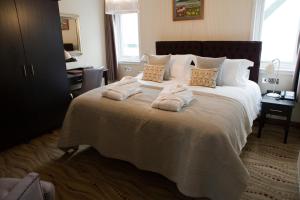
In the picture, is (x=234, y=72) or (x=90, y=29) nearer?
(x=234, y=72)

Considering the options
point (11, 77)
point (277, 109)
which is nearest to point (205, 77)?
point (277, 109)

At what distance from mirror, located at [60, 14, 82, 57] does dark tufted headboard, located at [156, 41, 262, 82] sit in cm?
153

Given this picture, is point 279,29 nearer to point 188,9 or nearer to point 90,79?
point 188,9

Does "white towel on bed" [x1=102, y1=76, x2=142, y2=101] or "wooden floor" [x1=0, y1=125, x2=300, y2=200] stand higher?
"white towel on bed" [x1=102, y1=76, x2=142, y2=101]

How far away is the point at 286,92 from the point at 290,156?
0.93 m

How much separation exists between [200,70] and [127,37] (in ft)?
7.81

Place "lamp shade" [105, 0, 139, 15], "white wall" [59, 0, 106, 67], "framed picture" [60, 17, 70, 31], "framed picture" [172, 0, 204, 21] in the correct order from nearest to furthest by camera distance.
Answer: "framed picture" [172, 0, 204, 21] → "framed picture" [60, 17, 70, 31] → "white wall" [59, 0, 106, 67] → "lamp shade" [105, 0, 139, 15]

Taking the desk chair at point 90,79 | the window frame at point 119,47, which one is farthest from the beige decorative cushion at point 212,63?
the window frame at point 119,47

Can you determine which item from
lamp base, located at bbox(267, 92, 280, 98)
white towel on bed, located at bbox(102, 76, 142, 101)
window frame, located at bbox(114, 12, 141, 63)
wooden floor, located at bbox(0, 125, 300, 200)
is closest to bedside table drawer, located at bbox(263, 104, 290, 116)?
lamp base, located at bbox(267, 92, 280, 98)

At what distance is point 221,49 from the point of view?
347 centimetres

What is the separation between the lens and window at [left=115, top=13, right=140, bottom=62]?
4660 mm

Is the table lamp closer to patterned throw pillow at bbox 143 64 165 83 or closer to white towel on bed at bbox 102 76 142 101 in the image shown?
patterned throw pillow at bbox 143 64 165 83

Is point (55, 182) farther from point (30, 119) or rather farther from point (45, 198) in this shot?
point (30, 119)

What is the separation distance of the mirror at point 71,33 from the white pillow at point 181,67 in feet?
6.24
